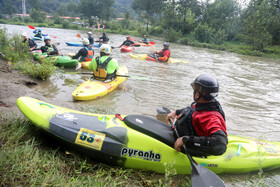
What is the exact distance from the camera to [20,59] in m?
6.73

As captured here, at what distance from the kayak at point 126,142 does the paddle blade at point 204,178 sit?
0.30 m

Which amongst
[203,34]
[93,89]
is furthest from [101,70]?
[203,34]

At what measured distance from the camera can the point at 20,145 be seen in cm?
226

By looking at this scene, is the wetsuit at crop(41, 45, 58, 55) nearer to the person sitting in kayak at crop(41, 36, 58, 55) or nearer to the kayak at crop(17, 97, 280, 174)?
the person sitting in kayak at crop(41, 36, 58, 55)

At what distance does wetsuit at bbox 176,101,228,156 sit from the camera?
80.8 inches

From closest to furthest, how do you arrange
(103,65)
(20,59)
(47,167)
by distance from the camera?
(47,167) < (103,65) < (20,59)

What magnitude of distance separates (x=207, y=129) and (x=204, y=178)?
53 cm

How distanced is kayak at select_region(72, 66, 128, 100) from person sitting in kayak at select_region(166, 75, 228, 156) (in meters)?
2.96

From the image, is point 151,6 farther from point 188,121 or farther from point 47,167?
point 47,167

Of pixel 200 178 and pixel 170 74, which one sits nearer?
pixel 200 178

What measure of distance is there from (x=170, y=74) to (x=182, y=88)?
76.4 inches

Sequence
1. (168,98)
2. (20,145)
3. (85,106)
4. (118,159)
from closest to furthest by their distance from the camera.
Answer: (20,145)
(118,159)
(85,106)
(168,98)

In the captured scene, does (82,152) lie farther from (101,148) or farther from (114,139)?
(114,139)

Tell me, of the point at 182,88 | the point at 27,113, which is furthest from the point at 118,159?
the point at 182,88
